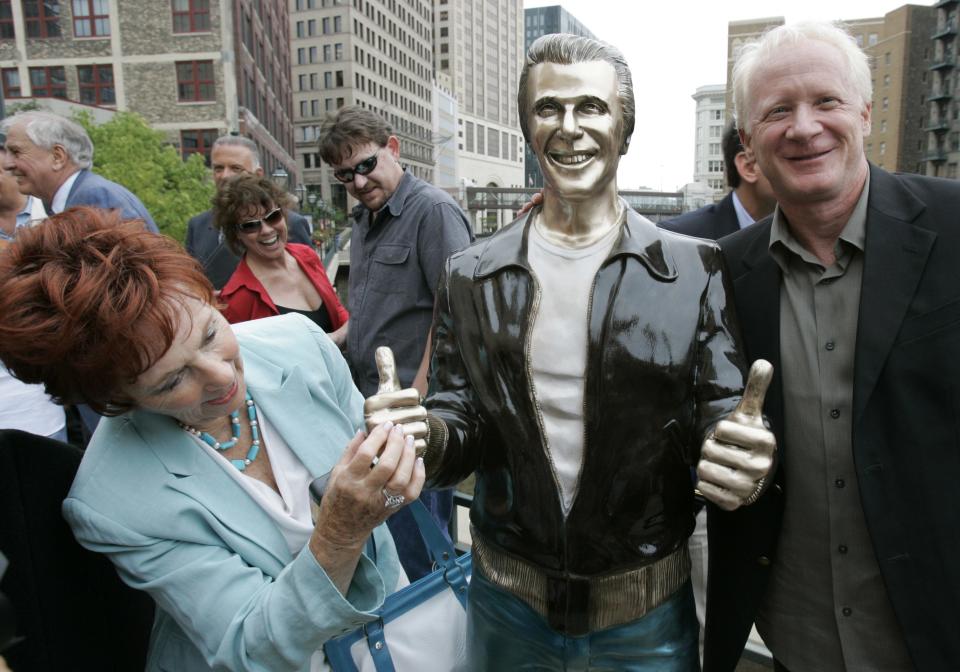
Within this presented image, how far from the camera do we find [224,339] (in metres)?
1.96

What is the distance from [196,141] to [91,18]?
640 cm

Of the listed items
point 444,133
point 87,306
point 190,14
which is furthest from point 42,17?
point 444,133

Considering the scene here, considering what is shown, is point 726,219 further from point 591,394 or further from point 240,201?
point 240,201

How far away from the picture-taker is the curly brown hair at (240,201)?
12.7ft

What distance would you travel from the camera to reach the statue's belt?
64.5 inches

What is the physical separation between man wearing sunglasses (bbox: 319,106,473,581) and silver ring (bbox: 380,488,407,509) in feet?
5.85

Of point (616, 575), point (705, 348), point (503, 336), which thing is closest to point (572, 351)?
point (503, 336)

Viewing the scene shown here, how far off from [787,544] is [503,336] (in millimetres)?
967

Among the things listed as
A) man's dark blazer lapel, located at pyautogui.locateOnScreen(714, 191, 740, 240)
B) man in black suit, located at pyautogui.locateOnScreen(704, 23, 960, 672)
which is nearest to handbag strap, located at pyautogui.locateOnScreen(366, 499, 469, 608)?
man in black suit, located at pyautogui.locateOnScreen(704, 23, 960, 672)

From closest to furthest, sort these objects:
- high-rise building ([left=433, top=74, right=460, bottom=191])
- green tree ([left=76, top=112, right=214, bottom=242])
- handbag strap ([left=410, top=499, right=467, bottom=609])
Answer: handbag strap ([left=410, top=499, right=467, bottom=609]) → green tree ([left=76, top=112, right=214, bottom=242]) → high-rise building ([left=433, top=74, right=460, bottom=191])

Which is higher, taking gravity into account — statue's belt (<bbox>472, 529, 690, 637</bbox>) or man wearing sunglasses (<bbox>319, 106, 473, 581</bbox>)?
man wearing sunglasses (<bbox>319, 106, 473, 581</bbox>)

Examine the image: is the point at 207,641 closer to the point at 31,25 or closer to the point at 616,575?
the point at 616,575

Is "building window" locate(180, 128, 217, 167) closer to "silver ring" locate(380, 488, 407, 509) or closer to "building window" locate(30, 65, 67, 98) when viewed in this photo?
"building window" locate(30, 65, 67, 98)

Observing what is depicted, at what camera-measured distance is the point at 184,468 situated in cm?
189
